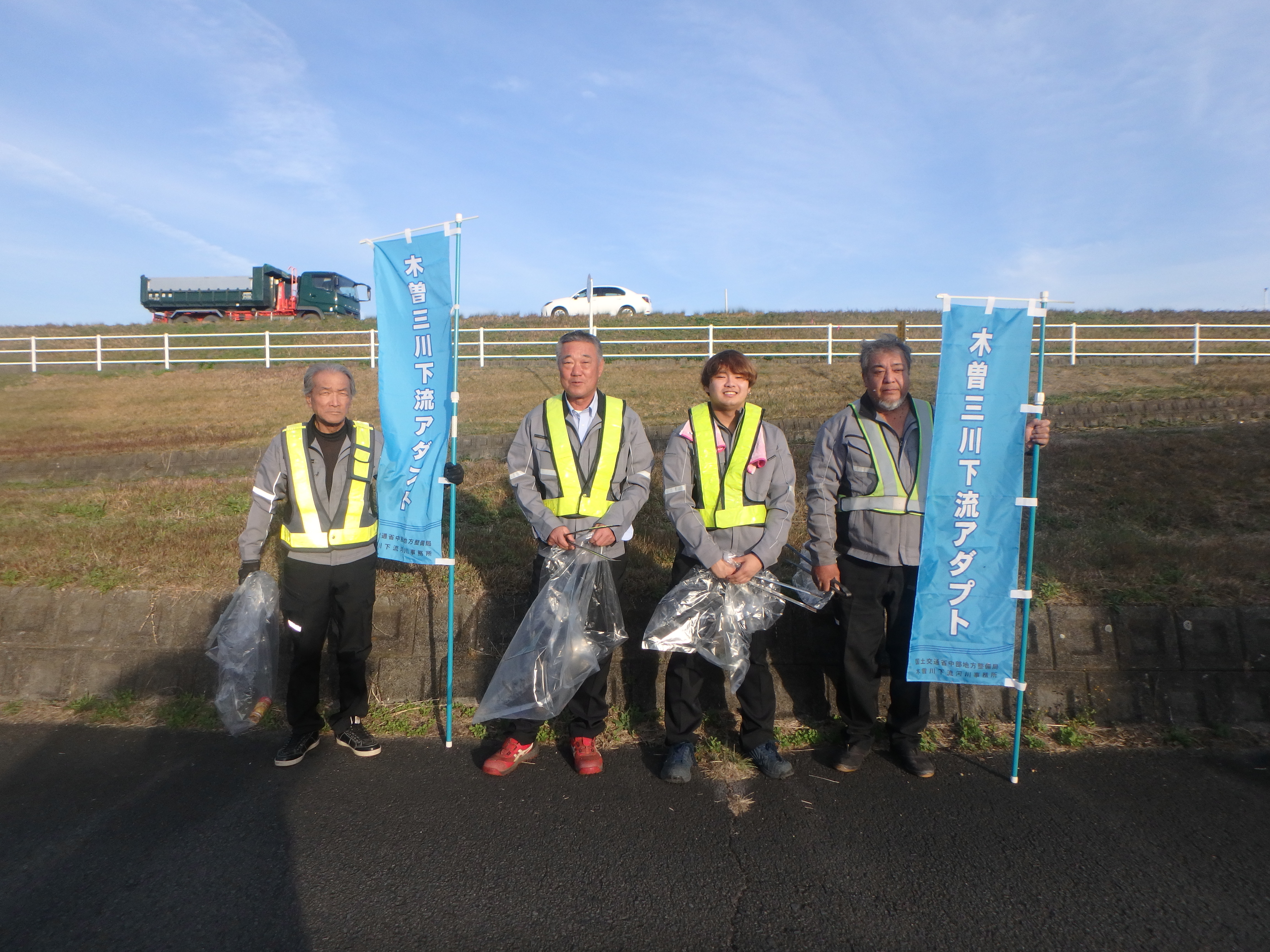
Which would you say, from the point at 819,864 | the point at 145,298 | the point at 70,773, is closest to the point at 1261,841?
the point at 819,864

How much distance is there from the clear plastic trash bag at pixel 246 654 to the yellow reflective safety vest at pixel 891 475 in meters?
2.93

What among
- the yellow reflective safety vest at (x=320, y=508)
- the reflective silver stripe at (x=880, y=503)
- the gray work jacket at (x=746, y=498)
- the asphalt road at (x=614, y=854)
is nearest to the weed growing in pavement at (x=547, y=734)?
the asphalt road at (x=614, y=854)

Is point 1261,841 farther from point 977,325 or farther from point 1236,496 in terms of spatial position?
point 1236,496

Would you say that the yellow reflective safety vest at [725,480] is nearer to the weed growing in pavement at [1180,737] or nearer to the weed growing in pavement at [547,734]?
the weed growing in pavement at [547,734]

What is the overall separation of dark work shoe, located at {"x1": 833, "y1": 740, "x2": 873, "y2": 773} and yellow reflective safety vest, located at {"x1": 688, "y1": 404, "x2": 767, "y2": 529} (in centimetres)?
114

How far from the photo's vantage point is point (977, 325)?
11.9ft

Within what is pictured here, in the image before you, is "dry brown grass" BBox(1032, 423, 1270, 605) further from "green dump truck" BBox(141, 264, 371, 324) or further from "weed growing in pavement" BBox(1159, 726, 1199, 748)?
"green dump truck" BBox(141, 264, 371, 324)

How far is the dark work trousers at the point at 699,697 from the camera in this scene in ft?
12.2

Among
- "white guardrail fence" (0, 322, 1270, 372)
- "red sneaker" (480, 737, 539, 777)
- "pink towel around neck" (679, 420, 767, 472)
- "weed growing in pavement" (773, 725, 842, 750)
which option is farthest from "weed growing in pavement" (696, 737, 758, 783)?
"white guardrail fence" (0, 322, 1270, 372)

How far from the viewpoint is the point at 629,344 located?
61.4ft

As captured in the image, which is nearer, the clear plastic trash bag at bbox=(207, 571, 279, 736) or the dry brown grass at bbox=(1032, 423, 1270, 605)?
the clear plastic trash bag at bbox=(207, 571, 279, 736)

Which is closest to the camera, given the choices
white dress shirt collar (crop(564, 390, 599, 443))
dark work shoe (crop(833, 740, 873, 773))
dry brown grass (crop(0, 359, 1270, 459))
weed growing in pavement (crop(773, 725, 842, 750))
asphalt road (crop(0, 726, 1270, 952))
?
asphalt road (crop(0, 726, 1270, 952))

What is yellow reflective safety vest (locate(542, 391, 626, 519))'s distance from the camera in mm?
3758

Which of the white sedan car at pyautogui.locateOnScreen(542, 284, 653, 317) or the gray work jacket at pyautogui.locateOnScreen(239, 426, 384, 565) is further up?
the white sedan car at pyautogui.locateOnScreen(542, 284, 653, 317)
